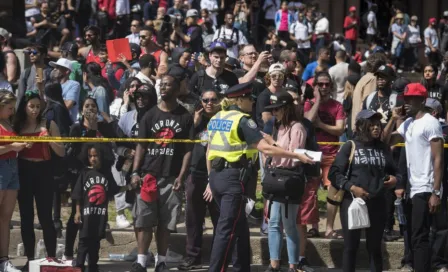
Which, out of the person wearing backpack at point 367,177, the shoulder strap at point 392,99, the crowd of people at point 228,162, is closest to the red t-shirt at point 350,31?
the crowd of people at point 228,162

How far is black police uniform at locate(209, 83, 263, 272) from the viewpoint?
11109 millimetres

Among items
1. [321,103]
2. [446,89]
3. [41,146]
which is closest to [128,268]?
[41,146]

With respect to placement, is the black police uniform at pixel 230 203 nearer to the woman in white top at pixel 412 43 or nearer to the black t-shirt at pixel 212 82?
the black t-shirt at pixel 212 82

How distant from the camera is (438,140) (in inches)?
446

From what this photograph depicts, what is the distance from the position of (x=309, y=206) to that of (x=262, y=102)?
132cm

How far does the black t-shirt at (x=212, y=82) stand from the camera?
13305 mm

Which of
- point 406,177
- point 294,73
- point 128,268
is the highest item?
point 294,73

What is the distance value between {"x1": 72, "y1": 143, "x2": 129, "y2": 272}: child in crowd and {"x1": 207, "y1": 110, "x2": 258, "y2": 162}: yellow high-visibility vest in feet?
5.10

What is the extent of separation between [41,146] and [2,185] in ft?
2.11

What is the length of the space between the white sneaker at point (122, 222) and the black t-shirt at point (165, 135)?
1.33 m

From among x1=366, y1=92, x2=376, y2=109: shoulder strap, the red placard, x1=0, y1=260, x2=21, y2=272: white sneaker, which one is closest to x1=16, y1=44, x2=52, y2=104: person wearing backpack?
the red placard

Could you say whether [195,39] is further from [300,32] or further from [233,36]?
[300,32]

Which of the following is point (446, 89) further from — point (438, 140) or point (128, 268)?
point (128, 268)

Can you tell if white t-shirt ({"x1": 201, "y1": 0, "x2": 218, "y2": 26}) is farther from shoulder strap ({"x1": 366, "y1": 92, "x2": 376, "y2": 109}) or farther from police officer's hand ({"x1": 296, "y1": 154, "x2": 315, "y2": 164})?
police officer's hand ({"x1": 296, "y1": 154, "x2": 315, "y2": 164})
